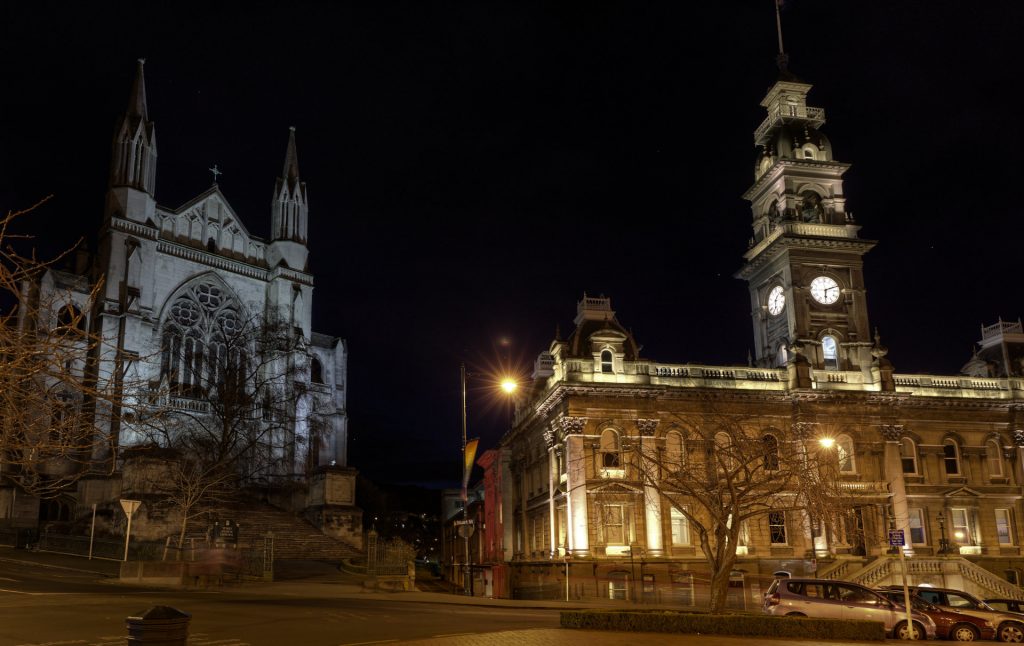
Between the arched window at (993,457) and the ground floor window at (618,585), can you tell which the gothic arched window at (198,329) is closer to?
the ground floor window at (618,585)

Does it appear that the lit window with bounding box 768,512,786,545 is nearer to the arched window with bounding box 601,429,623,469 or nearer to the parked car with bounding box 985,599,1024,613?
the arched window with bounding box 601,429,623,469

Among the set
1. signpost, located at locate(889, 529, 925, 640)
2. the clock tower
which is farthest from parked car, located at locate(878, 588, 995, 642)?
the clock tower

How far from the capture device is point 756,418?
48094 millimetres

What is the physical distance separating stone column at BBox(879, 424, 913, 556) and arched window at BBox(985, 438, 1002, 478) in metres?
5.99

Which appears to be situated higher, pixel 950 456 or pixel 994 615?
pixel 950 456

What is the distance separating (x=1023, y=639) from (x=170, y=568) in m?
26.2

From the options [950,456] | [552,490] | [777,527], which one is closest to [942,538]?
[950,456]

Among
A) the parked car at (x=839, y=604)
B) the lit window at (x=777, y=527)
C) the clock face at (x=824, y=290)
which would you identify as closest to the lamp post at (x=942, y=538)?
the lit window at (x=777, y=527)

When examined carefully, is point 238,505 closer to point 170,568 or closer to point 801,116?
point 170,568

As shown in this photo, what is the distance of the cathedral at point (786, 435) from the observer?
43781 millimetres

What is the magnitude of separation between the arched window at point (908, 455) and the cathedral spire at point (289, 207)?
140 ft

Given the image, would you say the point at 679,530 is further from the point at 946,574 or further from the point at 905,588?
the point at 905,588

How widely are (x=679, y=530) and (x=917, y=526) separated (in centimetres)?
1402

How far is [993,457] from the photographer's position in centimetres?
5159
